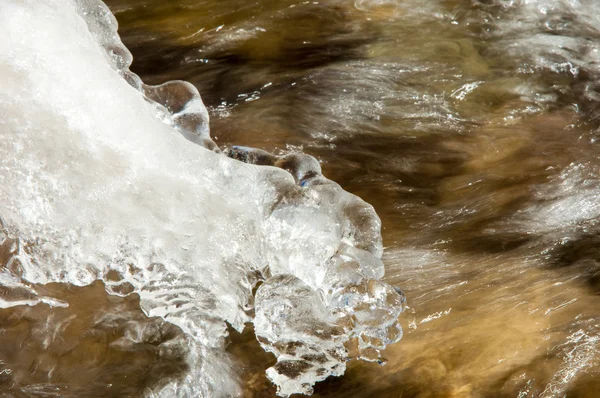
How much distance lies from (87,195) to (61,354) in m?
0.48

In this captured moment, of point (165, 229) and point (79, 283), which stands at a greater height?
point (165, 229)

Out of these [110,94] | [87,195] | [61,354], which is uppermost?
[110,94]

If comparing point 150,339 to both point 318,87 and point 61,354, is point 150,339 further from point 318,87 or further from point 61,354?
point 318,87

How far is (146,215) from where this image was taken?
2.04m

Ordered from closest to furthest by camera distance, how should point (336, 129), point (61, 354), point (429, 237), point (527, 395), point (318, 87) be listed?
point (527, 395) < point (61, 354) < point (429, 237) < point (336, 129) < point (318, 87)

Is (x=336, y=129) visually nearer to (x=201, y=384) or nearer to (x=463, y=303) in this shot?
(x=463, y=303)

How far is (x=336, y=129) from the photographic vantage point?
280cm

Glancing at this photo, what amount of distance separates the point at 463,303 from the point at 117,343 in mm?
1062

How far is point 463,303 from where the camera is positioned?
2.10 m

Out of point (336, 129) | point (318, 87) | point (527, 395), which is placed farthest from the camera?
point (318, 87)

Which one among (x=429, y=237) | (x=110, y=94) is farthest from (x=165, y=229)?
(x=429, y=237)

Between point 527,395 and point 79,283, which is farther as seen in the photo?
point 79,283

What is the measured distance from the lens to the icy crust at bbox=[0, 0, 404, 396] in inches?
79.4

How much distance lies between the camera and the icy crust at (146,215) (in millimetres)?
2018
